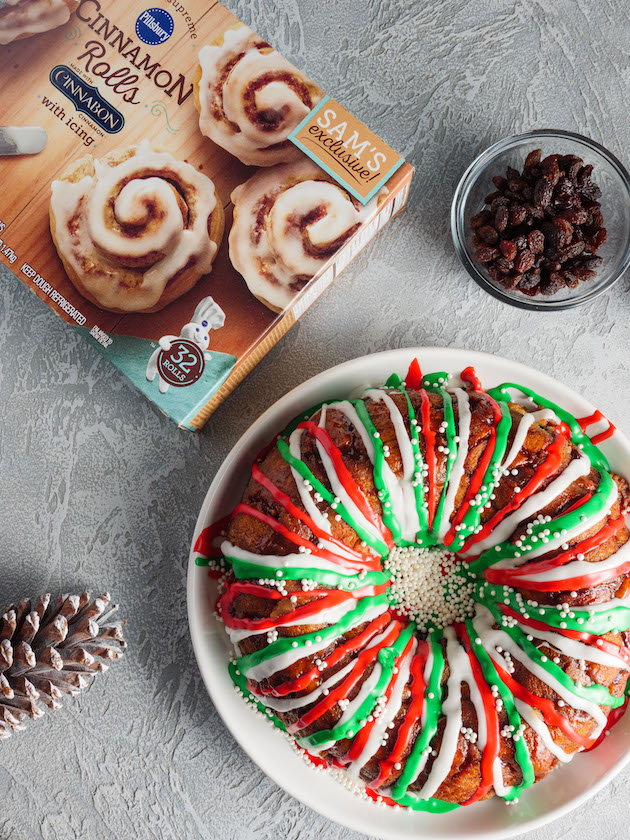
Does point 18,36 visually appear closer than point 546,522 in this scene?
No

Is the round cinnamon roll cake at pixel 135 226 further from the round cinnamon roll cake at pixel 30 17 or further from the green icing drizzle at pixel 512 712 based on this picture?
the green icing drizzle at pixel 512 712

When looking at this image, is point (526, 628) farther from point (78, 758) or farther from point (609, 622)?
point (78, 758)

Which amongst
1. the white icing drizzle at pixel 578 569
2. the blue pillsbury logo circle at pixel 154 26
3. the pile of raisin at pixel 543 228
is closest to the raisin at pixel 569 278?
the pile of raisin at pixel 543 228

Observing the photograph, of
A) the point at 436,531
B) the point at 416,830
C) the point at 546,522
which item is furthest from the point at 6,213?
the point at 416,830

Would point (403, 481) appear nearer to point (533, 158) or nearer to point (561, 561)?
point (561, 561)

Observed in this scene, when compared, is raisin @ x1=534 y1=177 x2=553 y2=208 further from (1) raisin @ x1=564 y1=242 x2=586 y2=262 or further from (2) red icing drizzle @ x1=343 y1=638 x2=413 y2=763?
(2) red icing drizzle @ x1=343 y1=638 x2=413 y2=763

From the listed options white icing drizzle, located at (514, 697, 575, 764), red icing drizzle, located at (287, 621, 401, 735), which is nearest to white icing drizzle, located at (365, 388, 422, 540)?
red icing drizzle, located at (287, 621, 401, 735)
